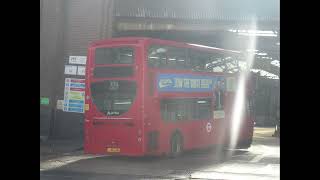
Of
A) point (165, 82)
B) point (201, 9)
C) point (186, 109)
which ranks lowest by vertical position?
point (186, 109)

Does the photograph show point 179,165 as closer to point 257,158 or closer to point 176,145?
point 176,145

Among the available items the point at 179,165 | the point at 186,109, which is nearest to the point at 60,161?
the point at 179,165

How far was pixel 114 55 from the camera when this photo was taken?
18.7 feet

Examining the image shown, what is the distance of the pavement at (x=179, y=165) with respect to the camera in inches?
184

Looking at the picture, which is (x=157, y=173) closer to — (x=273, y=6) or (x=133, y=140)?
(x=133, y=140)

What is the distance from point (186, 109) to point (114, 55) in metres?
1.08

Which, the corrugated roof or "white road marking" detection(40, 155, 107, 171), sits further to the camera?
"white road marking" detection(40, 155, 107, 171)

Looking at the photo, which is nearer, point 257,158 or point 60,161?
point 257,158

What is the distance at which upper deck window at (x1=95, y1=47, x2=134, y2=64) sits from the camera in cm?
564

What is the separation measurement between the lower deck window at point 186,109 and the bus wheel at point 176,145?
0.76 feet

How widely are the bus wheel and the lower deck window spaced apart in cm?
23

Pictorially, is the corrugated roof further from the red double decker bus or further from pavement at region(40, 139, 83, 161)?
pavement at region(40, 139, 83, 161)

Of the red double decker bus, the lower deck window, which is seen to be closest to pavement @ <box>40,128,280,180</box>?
the red double decker bus

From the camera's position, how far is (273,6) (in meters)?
4.29
